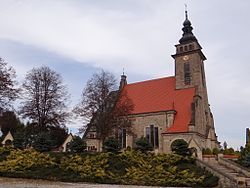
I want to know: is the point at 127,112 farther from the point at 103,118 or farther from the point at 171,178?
the point at 171,178

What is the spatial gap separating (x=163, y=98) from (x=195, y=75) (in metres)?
5.34

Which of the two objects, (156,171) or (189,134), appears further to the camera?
(189,134)

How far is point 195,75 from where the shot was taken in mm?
43781

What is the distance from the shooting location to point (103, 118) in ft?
125

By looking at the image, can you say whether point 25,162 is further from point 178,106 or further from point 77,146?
point 178,106

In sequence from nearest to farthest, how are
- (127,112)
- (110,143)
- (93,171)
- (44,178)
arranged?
(44,178)
(93,171)
(110,143)
(127,112)

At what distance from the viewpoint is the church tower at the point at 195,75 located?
42000 mm

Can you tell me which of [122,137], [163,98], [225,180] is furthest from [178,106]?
[225,180]

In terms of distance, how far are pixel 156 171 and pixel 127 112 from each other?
18.1m

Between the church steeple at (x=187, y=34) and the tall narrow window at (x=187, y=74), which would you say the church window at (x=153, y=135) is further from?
the church steeple at (x=187, y=34)

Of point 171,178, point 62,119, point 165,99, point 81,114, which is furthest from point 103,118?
point 171,178

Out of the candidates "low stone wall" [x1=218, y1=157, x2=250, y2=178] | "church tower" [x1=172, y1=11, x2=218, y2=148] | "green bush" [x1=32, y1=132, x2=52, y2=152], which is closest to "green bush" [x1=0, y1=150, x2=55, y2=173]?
"green bush" [x1=32, y1=132, x2=52, y2=152]

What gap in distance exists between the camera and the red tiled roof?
4044cm

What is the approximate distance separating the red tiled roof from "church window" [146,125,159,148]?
2013mm
